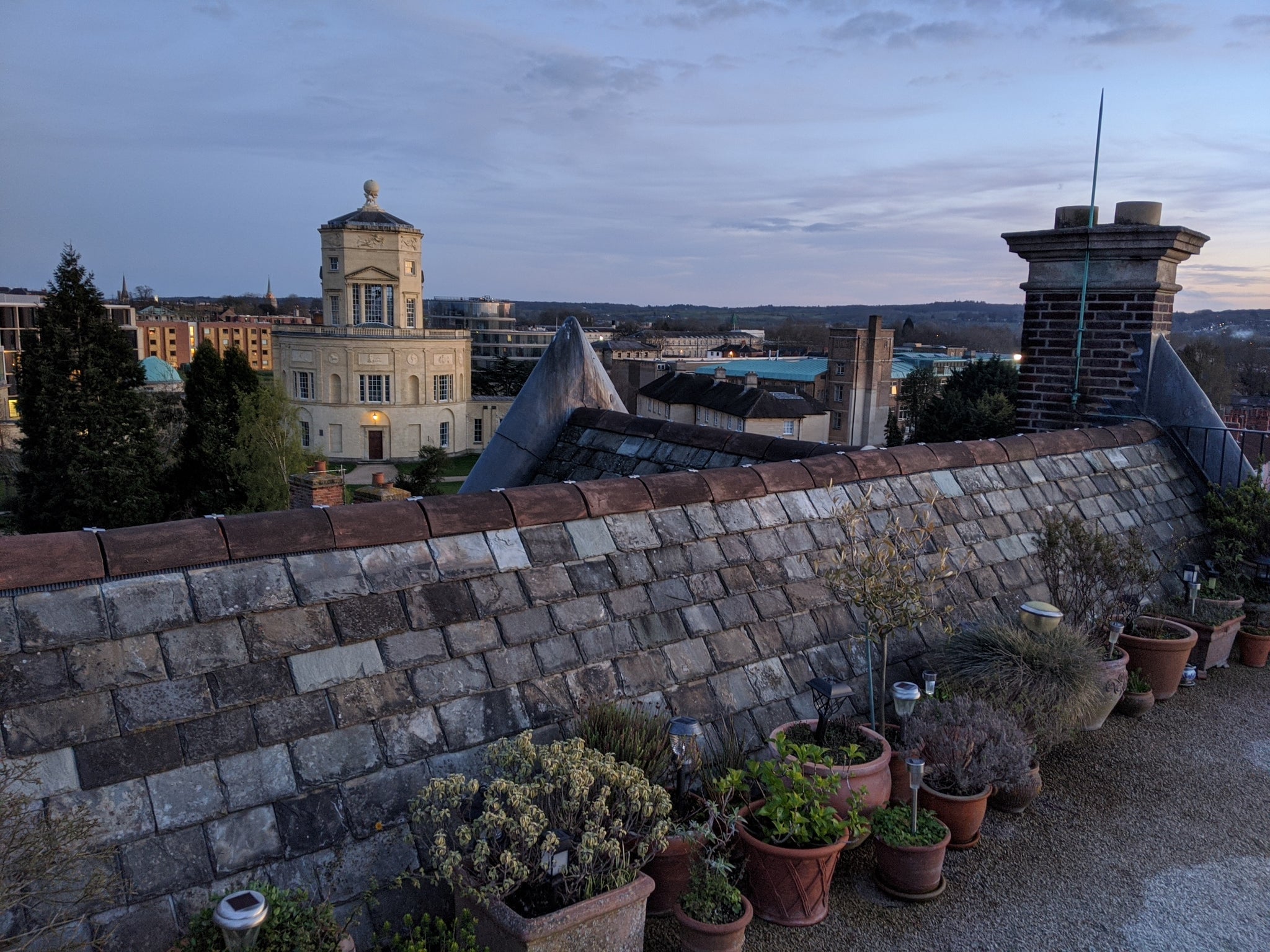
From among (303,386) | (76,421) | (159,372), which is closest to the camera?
(76,421)

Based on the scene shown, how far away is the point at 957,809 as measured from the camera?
404 centimetres

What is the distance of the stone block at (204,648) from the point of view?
3.19 metres

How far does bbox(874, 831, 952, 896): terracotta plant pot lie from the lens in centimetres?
368

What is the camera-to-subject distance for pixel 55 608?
3123mm

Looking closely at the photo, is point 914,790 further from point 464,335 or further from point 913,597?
point 464,335

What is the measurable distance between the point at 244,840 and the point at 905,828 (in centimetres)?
258

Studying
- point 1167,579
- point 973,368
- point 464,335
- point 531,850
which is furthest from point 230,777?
point 464,335

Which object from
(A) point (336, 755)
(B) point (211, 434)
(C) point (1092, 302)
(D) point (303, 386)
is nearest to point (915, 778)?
(A) point (336, 755)

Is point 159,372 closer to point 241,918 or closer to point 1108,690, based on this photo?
point 1108,690

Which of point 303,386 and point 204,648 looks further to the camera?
point 303,386

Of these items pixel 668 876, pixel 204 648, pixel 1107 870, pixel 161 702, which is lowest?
pixel 1107 870

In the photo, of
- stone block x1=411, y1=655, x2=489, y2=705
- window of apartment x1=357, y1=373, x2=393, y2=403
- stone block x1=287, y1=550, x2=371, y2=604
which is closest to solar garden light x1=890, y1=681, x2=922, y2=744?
stone block x1=411, y1=655, x2=489, y2=705

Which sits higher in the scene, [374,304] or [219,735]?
[374,304]

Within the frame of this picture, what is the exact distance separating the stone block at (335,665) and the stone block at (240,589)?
10.0 inches
